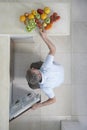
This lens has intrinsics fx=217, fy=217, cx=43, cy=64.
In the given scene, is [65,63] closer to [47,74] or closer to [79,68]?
[79,68]

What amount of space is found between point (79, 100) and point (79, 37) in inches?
22.3

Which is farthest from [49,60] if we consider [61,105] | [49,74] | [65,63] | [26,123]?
[26,123]

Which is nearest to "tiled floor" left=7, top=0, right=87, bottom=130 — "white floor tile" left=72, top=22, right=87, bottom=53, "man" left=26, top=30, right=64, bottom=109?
"white floor tile" left=72, top=22, right=87, bottom=53

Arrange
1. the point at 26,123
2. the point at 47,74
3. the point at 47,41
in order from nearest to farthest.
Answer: the point at 47,41, the point at 47,74, the point at 26,123

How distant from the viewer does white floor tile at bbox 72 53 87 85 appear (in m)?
1.95

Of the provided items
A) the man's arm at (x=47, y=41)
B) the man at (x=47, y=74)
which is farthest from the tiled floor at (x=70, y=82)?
the man's arm at (x=47, y=41)

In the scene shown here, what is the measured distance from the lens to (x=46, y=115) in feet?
6.29

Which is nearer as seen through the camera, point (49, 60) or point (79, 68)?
point (49, 60)

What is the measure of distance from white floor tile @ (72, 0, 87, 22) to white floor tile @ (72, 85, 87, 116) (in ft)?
2.02

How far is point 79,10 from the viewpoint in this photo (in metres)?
1.98

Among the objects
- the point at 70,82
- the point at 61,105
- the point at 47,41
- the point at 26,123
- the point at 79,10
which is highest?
the point at 79,10

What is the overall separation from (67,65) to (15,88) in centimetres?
50

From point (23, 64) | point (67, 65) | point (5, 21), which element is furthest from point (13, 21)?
point (67, 65)

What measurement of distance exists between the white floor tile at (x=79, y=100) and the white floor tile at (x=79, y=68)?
58 millimetres
